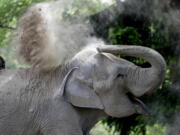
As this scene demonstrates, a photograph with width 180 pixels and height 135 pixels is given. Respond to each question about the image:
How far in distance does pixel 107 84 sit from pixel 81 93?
12.6 inches

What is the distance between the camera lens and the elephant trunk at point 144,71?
6.66 meters

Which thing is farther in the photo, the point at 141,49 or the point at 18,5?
the point at 18,5

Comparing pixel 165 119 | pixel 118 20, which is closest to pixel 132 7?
pixel 118 20

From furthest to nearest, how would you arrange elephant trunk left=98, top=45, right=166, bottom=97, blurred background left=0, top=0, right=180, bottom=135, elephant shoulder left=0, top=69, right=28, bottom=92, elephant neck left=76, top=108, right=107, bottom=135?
1. blurred background left=0, top=0, right=180, bottom=135
2. elephant shoulder left=0, top=69, right=28, bottom=92
3. elephant neck left=76, top=108, right=107, bottom=135
4. elephant trunk left=98, top=45, right=166, bottom=97

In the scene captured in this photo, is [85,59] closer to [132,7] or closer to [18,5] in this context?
[132,7]

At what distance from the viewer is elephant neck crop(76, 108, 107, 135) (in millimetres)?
7084

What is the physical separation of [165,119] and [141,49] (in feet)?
13.7

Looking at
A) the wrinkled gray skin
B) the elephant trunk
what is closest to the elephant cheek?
the wrinkled gray skin

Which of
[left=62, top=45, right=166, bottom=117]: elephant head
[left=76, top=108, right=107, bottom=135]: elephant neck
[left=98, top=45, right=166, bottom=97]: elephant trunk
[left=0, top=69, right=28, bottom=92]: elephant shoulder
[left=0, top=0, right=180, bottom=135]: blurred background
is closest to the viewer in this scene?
[left=98, top=45, right=166, bottom=97]: elephant trunk

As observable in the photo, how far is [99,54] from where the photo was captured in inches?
277

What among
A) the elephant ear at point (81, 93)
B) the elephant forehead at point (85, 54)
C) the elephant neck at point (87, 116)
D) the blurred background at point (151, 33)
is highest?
the elephant forehead at point (85, 54)

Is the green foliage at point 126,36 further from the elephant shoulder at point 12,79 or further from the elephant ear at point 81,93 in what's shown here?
the elephant ear at point 81,93

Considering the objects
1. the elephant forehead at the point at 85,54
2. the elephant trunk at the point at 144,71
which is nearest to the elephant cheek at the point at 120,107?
the elephant trunk at the point at 144,71

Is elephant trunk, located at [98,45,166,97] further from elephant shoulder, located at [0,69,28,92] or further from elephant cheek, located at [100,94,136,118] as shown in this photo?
elephant shoulder, located at [0,69,28,92]
